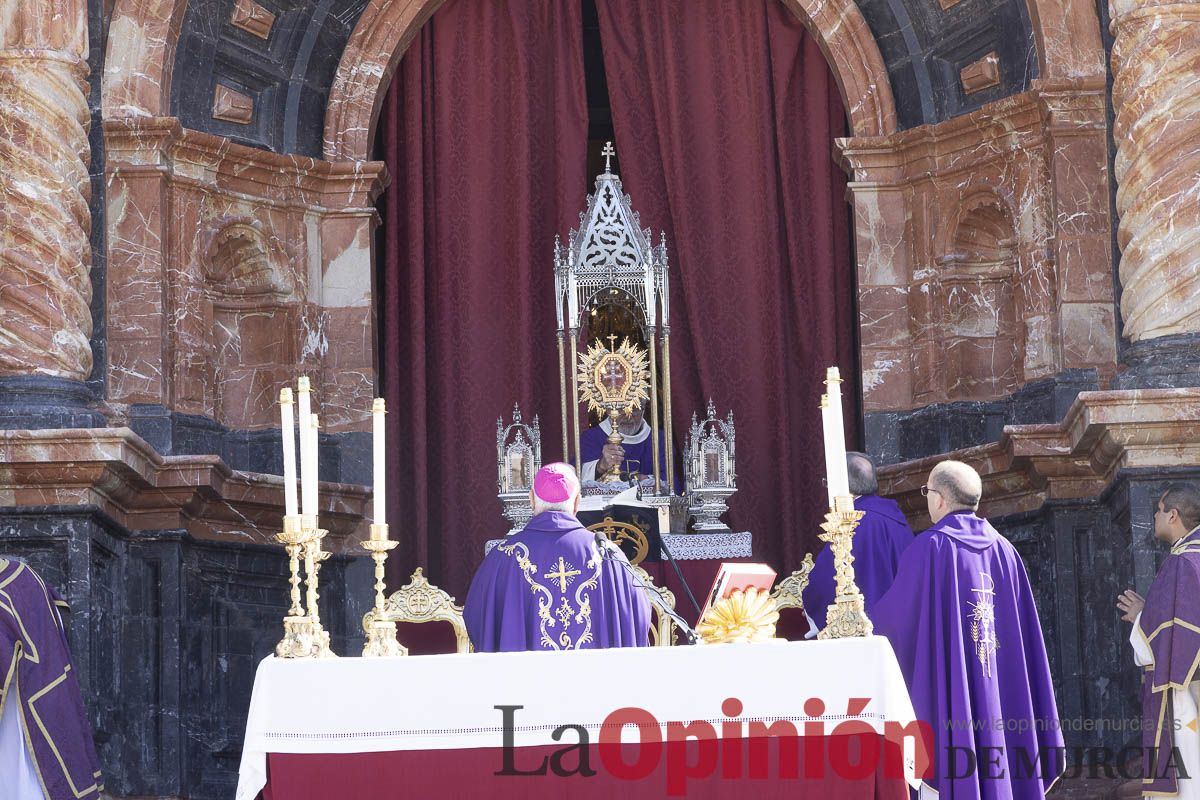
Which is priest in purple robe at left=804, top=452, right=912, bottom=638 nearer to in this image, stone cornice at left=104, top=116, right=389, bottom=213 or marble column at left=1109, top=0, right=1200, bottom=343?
marble column at left=1109, top=0, right=1200, bottom=343

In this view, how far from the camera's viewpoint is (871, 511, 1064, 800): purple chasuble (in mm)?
7246

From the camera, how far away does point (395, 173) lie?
39.3 feet

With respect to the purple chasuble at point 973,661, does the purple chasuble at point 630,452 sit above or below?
above

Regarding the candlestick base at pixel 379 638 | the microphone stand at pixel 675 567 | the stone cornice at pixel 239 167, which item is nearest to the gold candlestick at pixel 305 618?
the candlestick base at pixel 379 638

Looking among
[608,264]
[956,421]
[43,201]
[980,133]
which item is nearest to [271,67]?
[43,201]

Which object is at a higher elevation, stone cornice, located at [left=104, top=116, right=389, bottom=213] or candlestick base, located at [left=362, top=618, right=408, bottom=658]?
stone cornice, located at [left=104, top=116, right=389, bottom=213]

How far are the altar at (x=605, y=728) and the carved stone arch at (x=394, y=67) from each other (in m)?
5.66

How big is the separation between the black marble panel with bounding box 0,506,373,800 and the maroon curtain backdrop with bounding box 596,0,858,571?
2333 millimetres

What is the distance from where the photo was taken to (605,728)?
6.33 m

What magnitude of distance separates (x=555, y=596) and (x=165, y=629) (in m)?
3.43

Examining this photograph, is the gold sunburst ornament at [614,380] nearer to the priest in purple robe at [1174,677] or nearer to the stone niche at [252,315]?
the stone niche at [252,315]

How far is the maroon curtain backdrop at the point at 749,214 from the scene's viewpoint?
11648 millimetres

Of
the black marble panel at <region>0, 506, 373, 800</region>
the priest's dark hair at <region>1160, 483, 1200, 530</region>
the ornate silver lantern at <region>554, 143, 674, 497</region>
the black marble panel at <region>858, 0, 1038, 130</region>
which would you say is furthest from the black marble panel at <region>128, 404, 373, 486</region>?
the priest's dark hair at <region>1160, 483, 1200, 530</region>

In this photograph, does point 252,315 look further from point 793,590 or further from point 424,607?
point 793,590
